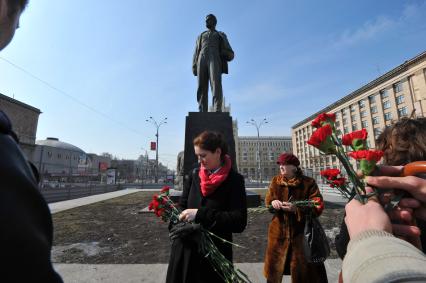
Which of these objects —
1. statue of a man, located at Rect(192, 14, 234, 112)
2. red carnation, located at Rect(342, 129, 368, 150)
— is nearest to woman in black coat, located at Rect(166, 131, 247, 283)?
red carnation, located at Rect(342, 129, 368, 150)

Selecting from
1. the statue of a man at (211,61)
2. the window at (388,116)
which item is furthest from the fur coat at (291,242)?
the window at (388,116)

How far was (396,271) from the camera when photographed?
69 cm

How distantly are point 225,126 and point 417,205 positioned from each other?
21.2ft

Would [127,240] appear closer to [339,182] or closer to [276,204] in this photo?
[276,204]

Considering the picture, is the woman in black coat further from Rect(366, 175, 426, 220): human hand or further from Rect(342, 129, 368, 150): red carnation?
Rect(366, 175, 426, 220): human hand

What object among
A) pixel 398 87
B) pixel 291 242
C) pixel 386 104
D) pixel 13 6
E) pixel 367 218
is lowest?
pixel 291 242

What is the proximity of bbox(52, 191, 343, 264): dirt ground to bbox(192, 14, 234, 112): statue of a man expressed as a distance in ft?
13.1

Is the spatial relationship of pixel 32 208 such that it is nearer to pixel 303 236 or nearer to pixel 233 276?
pixel 233 276

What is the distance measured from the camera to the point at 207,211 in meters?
2.07

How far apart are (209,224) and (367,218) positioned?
1331mm

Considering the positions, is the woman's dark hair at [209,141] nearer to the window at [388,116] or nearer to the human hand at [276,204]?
the human hand at [276,204]

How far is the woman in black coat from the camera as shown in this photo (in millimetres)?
→ 2029

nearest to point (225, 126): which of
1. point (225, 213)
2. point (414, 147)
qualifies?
point (225, 213)

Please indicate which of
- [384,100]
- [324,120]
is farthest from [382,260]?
[384,100]
